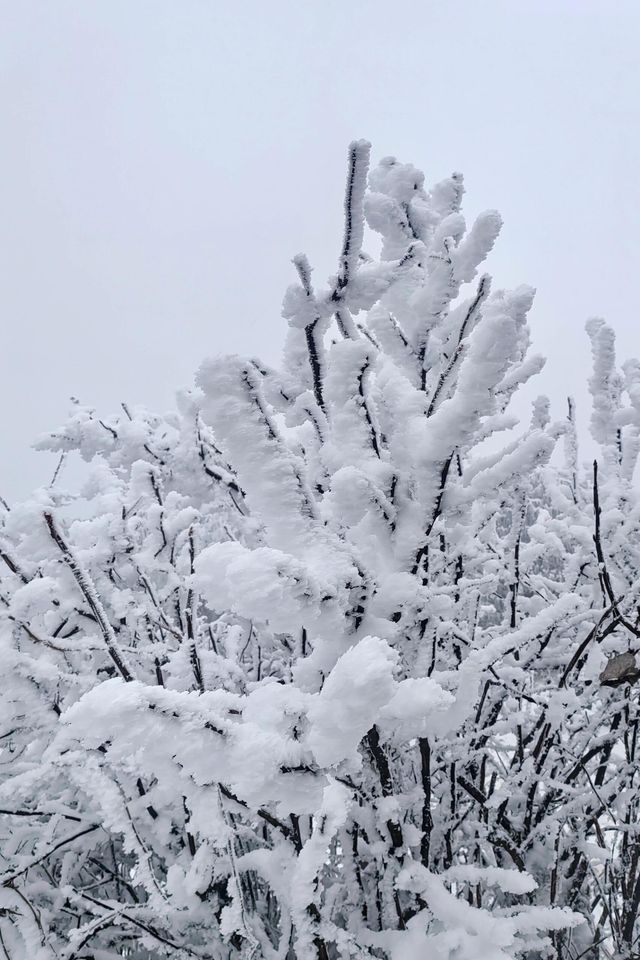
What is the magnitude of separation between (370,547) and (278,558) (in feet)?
1.08

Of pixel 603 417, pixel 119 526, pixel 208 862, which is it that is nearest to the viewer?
pixel 208 862

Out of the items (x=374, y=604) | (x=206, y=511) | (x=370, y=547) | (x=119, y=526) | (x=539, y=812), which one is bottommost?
(x=539, y=812)

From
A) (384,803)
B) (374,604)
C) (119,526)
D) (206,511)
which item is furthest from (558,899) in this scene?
(206,511)

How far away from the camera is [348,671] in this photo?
2.23ft

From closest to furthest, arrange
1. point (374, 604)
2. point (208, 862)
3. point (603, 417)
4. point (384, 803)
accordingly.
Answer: point (374, 604) < point (384, 803) < point (208, 862) < point (603, 417)

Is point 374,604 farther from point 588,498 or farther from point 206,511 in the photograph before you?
point 206,511

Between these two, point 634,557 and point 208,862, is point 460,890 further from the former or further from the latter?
point 634,557

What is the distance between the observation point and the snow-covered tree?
0.78 meters

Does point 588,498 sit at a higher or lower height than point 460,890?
higher

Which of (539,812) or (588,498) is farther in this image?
(588,498)

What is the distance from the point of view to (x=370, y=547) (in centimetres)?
104

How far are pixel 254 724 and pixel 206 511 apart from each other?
3.11m

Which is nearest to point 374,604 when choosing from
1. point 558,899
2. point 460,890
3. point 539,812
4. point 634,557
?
point 539,812

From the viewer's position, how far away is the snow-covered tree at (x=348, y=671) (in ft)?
2.56
